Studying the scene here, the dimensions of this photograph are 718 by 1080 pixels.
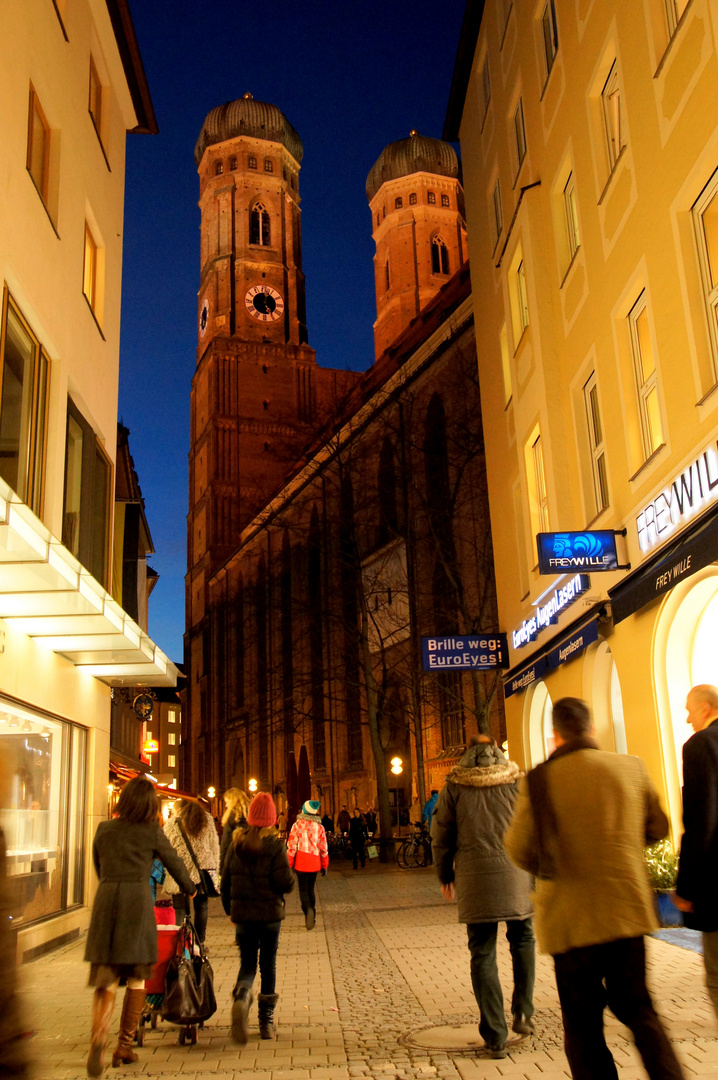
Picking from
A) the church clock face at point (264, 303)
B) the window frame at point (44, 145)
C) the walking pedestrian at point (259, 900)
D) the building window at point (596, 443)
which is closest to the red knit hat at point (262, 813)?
the walking pedestrian at point (259, 900)

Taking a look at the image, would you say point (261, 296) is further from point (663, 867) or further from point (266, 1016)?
point (266, 1016)

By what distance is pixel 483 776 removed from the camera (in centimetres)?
641

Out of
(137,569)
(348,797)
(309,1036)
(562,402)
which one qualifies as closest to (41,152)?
(562,402)

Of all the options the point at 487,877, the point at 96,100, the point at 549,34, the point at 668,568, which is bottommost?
the point at 487,877

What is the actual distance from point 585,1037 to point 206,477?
72408 mm

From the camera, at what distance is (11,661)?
11203 mm

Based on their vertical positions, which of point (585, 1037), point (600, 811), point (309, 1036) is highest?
point (600, 811)

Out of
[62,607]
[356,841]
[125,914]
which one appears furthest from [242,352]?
[125,914]

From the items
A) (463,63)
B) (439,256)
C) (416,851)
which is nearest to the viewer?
(463,63)

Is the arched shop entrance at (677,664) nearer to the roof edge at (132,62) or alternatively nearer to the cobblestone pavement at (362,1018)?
the cobblestone pavement at (362,1018)

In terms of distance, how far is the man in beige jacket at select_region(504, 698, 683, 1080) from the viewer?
4.12 m

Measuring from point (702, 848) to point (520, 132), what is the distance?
50.8 feet

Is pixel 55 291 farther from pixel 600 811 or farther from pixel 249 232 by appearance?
pixel 249 232

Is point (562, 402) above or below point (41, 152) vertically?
below
